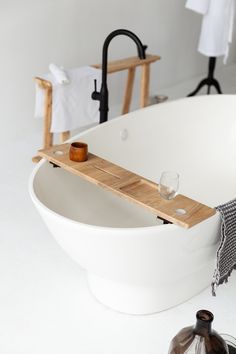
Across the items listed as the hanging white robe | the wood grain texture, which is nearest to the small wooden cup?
the wood grain texture

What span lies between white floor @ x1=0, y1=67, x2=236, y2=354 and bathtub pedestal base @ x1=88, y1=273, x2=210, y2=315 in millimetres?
31

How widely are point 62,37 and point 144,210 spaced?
5.65 feet

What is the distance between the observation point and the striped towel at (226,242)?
7.32ft

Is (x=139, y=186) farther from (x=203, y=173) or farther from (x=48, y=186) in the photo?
(x=203, y=173)

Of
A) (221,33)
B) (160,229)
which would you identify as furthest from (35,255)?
(221,33)

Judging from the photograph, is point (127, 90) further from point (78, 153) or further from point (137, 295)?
point (137, 295)

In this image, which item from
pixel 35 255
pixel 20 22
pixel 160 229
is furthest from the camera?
pixel 20 22

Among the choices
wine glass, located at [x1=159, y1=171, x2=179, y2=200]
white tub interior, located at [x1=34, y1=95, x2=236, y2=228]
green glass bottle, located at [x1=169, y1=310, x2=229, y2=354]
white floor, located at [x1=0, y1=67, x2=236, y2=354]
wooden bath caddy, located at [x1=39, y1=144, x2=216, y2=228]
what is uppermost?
wine glass, located at [x1=159, y1=171, x2=179, y2=200]

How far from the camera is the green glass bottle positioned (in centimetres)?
157

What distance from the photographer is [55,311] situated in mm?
2479

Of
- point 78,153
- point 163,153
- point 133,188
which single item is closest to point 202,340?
point 133,188

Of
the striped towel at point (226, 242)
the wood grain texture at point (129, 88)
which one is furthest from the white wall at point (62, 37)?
the striped towel at point (226, 242)

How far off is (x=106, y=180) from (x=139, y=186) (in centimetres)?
14

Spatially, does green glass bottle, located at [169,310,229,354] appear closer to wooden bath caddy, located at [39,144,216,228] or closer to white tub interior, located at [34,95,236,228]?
wooden bath caddy, located at [39,144,216,228]
